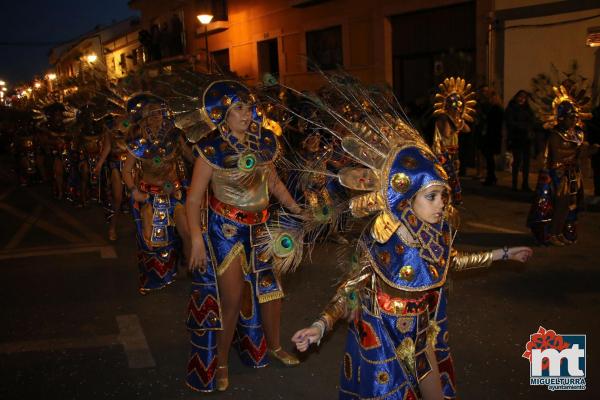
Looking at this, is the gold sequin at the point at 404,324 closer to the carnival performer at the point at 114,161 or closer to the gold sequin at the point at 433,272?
the gold sequin at the point at 433,272

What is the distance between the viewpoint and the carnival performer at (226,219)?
3.81 metres

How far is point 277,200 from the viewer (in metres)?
4.11

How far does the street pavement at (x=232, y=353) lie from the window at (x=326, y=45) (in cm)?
1141

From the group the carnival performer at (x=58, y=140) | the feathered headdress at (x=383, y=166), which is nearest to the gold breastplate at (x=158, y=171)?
the feathered headdress at (x=383, y=166)

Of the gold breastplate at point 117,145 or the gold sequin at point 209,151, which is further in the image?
the gold breastplate at point 117,145

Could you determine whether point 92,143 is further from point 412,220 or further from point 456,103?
point 412,220

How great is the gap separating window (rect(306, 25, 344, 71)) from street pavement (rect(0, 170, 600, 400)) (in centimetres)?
1141

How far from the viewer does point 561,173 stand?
7.26 m

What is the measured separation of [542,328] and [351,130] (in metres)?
2.98

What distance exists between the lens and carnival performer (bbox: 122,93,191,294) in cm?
595

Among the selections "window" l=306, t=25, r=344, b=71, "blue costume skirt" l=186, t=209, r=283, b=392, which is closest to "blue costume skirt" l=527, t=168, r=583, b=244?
"blue costume skirt" l=186, t=209, r=283, b=392

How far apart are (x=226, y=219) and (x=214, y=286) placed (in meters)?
0.46

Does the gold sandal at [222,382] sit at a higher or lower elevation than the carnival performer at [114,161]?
Result: lower

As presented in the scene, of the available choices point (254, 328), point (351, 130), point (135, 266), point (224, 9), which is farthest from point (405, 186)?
point (224, 9)
